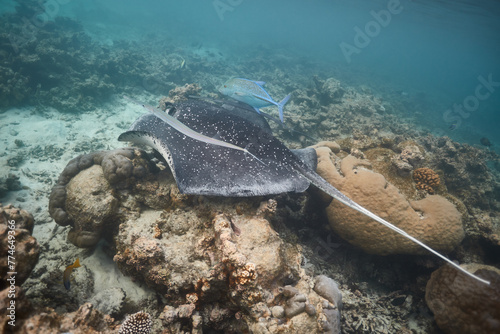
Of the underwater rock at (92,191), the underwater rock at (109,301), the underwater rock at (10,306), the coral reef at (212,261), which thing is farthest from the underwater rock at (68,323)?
the underwater rock at (92,191)

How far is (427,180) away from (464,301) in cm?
243

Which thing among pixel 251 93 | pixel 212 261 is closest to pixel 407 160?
pixel 251 93

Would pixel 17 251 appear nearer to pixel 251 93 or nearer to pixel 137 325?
pixel 137 325

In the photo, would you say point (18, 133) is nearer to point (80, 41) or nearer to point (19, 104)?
point (19, 104)

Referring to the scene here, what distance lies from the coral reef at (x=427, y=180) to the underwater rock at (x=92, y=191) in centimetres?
590

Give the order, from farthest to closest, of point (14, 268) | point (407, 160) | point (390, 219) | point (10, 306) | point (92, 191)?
point (407, 160), point (390, 219), point (92, 191), point (14, 268), point (10, 306)

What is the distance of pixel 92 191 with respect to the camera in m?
3.33

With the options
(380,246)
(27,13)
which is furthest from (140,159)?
(27,13)

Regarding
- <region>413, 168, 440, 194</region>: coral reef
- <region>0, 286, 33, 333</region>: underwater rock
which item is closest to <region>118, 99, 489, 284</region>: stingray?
<region>0, 286, 33, 333</region>: underwater rock

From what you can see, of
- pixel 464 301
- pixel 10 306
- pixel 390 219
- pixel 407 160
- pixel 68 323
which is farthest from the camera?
pixel 407 160

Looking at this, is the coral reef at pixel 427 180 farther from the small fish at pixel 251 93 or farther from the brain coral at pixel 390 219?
the small fish at pixel 251 93

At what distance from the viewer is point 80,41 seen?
17266 mm

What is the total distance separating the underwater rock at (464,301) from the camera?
2.72 meters

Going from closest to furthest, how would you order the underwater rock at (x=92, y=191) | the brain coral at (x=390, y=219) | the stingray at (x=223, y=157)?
the stingray at (x=223, y=157)
the underwater rock at (x=92, y=191)
the brain coral at (x=390, y=219)
